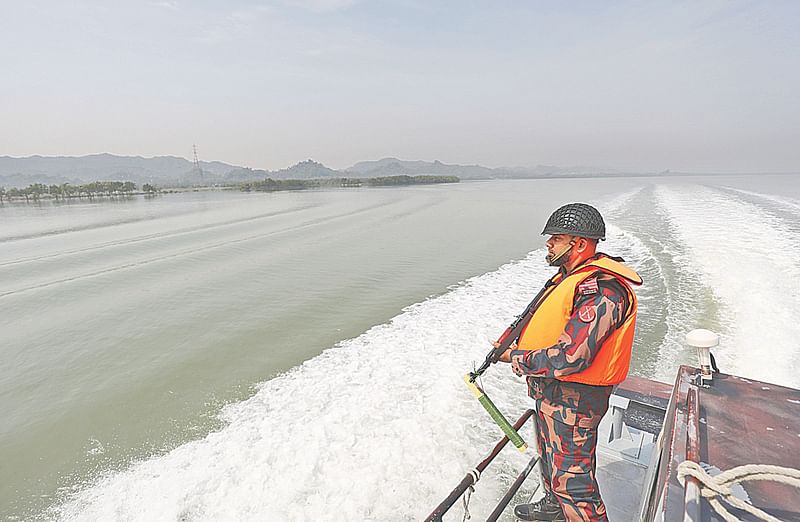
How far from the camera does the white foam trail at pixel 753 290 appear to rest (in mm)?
4875

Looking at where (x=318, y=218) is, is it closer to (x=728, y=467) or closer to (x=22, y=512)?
(x=22, y=512)

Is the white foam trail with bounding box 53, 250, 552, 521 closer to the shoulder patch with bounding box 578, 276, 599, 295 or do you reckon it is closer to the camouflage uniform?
the camouflage uniform

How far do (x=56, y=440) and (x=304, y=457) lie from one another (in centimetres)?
282

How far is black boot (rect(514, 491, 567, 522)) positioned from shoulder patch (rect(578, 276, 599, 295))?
4.41 feet

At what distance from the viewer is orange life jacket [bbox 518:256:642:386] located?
193 cm

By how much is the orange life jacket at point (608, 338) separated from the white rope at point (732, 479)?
571 mm

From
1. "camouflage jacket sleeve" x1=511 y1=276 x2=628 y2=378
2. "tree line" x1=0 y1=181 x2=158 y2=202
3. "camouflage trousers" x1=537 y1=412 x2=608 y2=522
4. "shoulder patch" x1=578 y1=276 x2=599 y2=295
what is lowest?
"camouflage trousers" x1=537 y1=412 x2=608 y2=522

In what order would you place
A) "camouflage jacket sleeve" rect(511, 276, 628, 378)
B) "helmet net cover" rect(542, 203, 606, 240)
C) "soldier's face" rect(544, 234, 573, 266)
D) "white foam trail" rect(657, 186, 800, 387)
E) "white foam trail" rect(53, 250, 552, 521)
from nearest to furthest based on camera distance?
"camouflage jacket sleeve" rect(511, 276, 628, 378), "helmet net cover" rect(542, 203, 606, 240), "soldier's face" rect(544, 234, 573, 266), "white foam trail" rect(53, 250, 552, 521), "white foam trail" rect(657, 186, 800, 387)

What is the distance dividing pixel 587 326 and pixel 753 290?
284 inches

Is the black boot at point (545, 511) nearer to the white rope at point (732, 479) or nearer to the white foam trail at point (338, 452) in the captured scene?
the white foam trail at point (338, 452)

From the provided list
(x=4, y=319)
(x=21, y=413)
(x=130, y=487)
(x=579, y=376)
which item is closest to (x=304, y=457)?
(x=130, y=487)

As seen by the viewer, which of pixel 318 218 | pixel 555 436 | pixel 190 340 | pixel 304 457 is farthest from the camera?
pixel 318 218

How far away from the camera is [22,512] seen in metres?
3.38

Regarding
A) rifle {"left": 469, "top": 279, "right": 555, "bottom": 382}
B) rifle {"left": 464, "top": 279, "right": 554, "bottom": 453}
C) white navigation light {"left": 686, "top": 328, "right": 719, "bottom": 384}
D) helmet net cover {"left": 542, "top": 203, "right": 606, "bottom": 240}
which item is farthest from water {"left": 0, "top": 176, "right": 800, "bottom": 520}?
helmet net cover {"left": 542, "top": 203, "right": 606, "bottom": 240}
